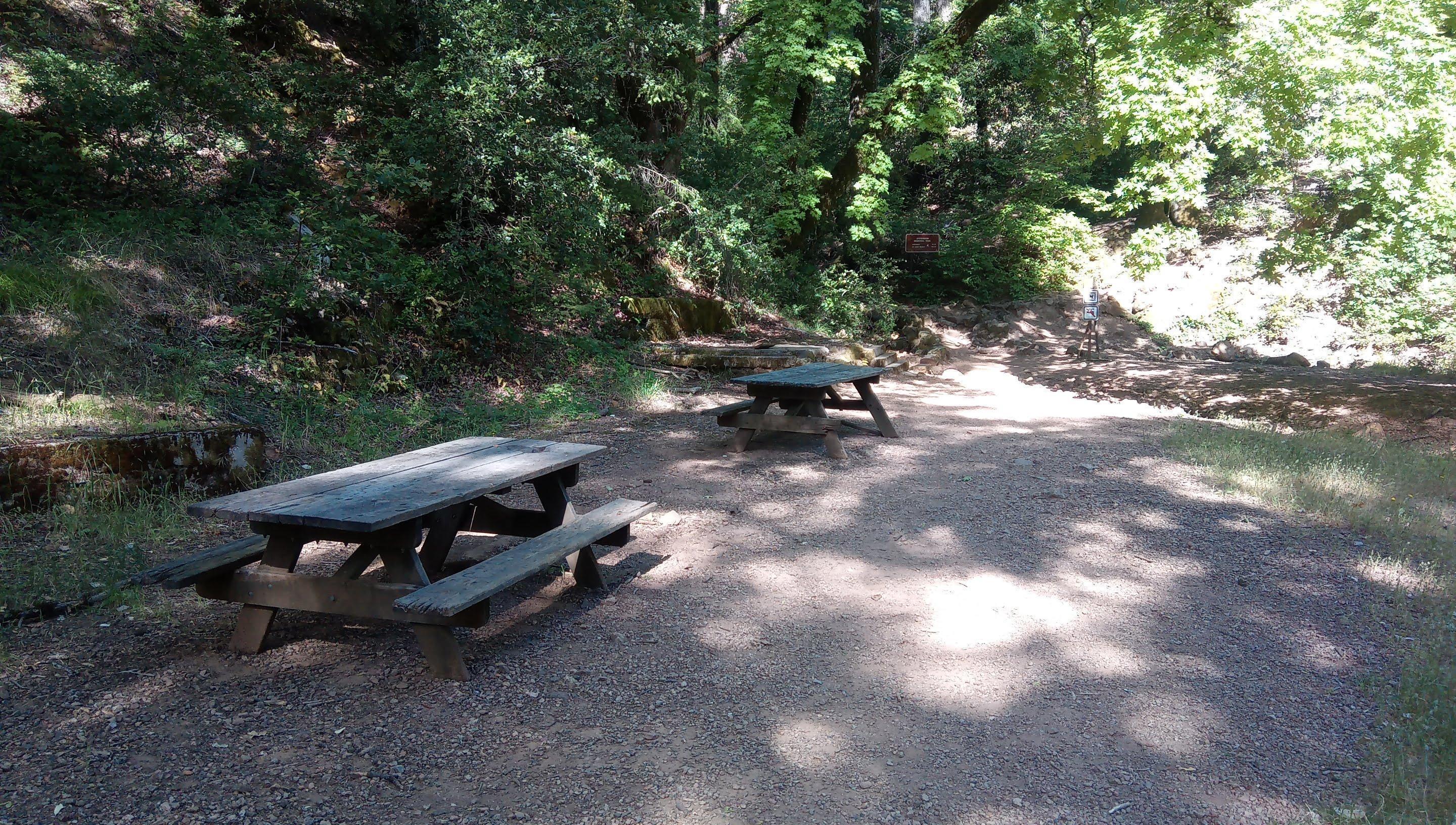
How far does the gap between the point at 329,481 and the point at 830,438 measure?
14.6 feet

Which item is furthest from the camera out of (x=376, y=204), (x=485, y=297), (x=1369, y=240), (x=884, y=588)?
(x=1369, y=240)

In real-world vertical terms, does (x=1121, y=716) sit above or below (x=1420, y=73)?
below

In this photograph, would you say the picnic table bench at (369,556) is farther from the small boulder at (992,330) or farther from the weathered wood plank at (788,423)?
the small boulder at (992,330)

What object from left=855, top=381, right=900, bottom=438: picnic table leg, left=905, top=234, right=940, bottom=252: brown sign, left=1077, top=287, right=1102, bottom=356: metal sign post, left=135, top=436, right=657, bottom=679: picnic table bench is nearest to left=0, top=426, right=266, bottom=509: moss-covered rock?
left=135, top=436, right=657, bottom=679: picnic table bench

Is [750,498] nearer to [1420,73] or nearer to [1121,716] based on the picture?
[1121,716]

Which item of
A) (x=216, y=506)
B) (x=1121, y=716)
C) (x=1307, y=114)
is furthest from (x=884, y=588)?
(x=1307, y=114)

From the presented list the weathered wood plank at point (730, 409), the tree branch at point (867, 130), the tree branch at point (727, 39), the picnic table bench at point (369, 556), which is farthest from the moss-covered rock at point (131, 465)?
the tree branch at point (867, 130)

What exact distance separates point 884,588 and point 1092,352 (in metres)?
12.9

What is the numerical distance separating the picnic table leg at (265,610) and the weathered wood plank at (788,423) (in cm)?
453

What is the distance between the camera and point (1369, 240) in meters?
13.6

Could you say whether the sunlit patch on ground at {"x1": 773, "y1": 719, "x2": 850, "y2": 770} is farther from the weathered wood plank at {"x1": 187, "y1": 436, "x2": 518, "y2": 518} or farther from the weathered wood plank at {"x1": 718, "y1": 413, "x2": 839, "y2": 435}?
the weathered wood plank at {"x1": 718, "y1": 413, "x2": 839, "y2": 435}

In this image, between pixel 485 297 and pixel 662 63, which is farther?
pixel 662 63

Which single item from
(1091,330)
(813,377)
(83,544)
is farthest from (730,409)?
(1091,330)

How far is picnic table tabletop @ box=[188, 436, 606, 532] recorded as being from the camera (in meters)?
3.25
